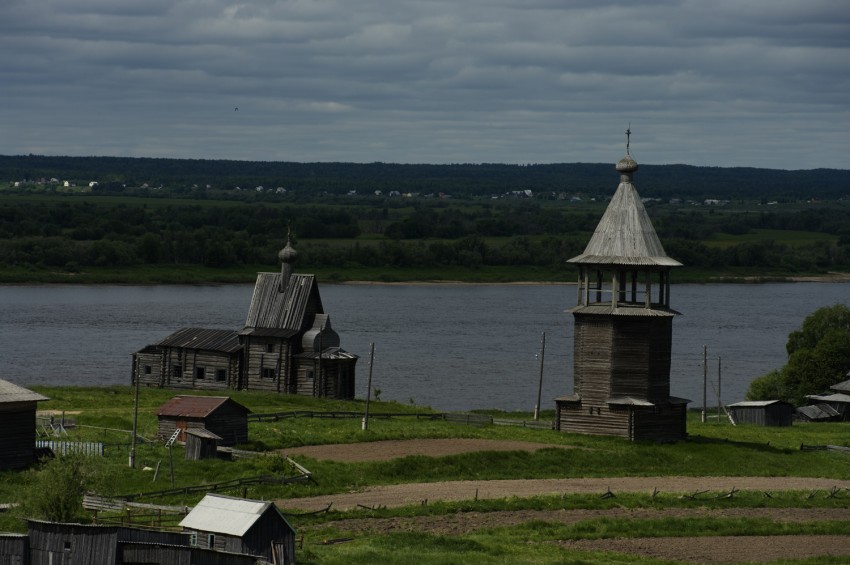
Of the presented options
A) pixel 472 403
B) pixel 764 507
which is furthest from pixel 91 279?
pixel 764 507

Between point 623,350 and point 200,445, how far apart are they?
1536cm

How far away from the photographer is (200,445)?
46500 mm

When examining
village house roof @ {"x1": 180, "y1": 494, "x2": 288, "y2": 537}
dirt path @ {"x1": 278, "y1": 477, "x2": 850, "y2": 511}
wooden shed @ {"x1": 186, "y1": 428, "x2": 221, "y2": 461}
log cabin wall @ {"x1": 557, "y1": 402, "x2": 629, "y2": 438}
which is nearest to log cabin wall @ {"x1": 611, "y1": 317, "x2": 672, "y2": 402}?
log cabin wall @ {"x1": 557, "y1": 402, "x2": 629, "y2": 438}

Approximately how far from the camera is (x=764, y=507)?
44.4m

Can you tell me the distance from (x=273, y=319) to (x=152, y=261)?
105 meters

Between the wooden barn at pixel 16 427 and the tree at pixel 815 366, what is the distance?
4323 cm

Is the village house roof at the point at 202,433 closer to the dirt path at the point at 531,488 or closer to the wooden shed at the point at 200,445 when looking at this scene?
the wooden shed at the point at 200,445

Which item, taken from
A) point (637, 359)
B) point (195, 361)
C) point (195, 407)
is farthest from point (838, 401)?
point (195, 407)

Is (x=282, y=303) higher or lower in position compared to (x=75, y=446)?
higher

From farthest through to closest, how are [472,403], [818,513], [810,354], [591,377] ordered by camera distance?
[810,354] → [472,403] → [591,377] → [818,513]

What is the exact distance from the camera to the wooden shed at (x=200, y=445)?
46.4 metres

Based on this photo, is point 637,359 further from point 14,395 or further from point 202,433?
point 14,395

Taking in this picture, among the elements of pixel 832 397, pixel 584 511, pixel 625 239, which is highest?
pixel 625 239

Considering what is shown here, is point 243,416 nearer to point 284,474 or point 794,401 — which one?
point 284,474
